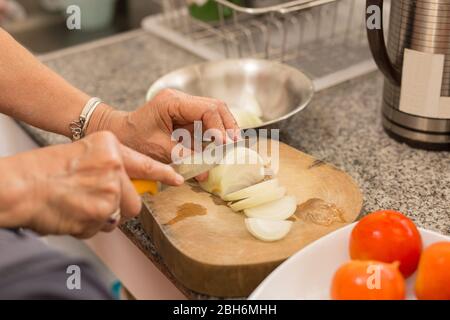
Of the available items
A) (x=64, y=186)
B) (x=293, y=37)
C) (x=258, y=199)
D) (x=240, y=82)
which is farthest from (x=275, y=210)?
(x=293, y=37)

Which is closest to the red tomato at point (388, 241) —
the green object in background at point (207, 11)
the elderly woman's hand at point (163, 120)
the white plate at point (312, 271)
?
the white plate at point (312, 271)

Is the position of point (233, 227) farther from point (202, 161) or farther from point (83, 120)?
point (83, 120)

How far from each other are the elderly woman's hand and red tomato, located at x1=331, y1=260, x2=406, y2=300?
10.7 inches

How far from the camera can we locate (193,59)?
1.23 m

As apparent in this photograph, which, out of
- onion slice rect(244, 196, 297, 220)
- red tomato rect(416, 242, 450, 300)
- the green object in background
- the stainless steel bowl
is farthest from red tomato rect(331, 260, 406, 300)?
the green object in background

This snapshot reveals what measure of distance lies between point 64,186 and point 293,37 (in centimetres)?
79

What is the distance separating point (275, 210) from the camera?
69 centimetres

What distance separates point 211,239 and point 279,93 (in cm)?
38

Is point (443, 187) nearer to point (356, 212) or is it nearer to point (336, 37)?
point (356, 212)

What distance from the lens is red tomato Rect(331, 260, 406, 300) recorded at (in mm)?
540

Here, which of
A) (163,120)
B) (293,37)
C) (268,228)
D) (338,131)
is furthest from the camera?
(293,37)

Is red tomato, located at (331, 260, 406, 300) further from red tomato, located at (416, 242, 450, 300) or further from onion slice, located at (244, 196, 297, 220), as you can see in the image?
onion slice, located at (244, 196, 297, 220)

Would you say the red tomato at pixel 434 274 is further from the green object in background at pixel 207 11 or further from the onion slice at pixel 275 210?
the green object in background at pixel 207 11
